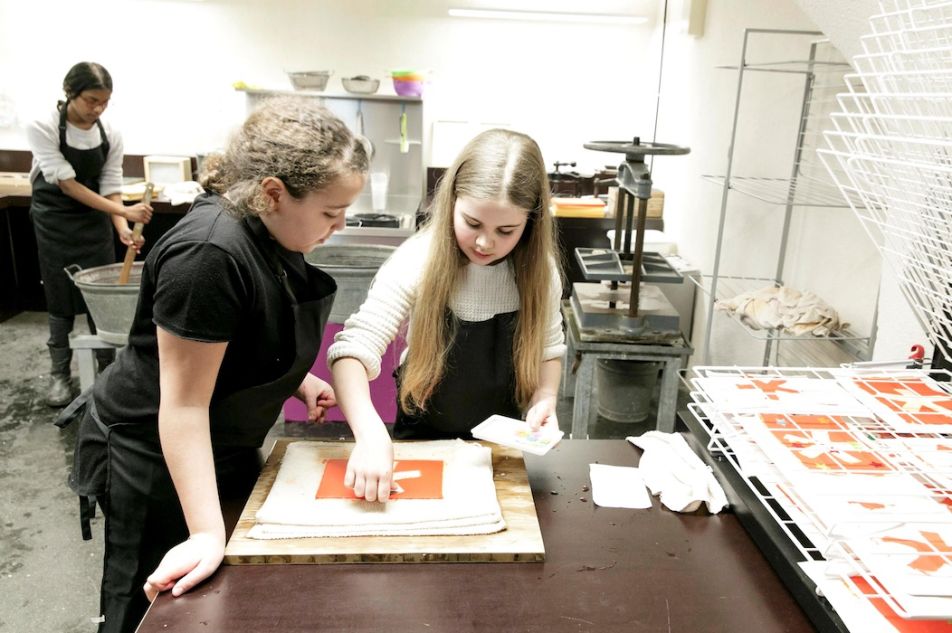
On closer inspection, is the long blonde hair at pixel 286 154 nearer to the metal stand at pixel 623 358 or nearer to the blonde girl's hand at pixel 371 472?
the blonde girl's hand at pixel 371 472

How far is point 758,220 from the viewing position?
9.04 ft

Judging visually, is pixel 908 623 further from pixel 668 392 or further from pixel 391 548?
pixel 668 392

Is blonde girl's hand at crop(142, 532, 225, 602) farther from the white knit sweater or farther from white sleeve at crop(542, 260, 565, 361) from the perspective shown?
white sleeve at crop(542, 260, 565, 361)

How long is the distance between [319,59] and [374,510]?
4.31 m

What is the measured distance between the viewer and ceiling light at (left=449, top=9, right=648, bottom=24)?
4.45 m

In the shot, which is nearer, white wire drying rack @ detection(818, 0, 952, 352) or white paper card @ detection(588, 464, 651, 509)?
white wire drying rack @ detection(818, 0, 952, 352)

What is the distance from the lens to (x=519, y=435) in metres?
1.07

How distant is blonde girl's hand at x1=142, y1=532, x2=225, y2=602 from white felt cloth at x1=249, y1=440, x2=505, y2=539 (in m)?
0.05

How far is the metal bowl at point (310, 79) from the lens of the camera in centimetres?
416

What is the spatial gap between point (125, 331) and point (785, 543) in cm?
212

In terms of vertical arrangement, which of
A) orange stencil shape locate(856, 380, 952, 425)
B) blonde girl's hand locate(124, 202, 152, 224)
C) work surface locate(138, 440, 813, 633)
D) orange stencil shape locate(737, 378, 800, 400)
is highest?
orange stencil shape locate(856, 380, 952, 425)

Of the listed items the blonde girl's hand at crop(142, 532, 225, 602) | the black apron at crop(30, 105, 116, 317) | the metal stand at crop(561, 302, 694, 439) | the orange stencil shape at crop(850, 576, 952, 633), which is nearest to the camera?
the orange stencil shape at crop(850, 576, 952, 633)

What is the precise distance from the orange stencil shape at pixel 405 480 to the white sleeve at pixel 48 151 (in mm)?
2511

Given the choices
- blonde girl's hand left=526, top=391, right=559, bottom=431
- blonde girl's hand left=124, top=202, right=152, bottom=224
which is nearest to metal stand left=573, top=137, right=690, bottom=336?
blonde girl's hand left=526, top=391, right=559, bottom=431
